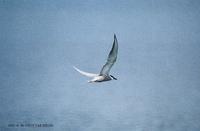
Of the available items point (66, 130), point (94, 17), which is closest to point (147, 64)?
point (94, 17)

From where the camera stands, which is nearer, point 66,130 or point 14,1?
point 66,130

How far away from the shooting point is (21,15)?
2.47 metres

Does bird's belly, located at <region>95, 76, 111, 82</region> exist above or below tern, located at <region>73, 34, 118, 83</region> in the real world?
below

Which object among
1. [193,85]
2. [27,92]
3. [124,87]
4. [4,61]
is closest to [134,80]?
[124,87]

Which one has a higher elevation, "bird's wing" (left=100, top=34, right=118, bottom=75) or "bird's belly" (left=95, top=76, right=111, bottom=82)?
"bird's wing" (left=100, top=34, right=118, bottom=75)

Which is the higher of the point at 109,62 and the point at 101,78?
the point at 109,62

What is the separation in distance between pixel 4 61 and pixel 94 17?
2.69ft

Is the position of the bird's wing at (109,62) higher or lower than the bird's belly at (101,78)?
higher

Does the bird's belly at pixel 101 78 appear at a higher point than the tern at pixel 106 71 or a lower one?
lower

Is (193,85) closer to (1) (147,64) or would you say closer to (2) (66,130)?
(1) (147,64)

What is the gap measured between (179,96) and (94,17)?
0.96 m

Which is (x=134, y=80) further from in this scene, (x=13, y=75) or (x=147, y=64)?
(x=13, y=75)

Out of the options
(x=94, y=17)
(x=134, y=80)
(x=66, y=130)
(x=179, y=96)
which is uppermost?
(x=94, y=17)

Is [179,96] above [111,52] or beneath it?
beneath
